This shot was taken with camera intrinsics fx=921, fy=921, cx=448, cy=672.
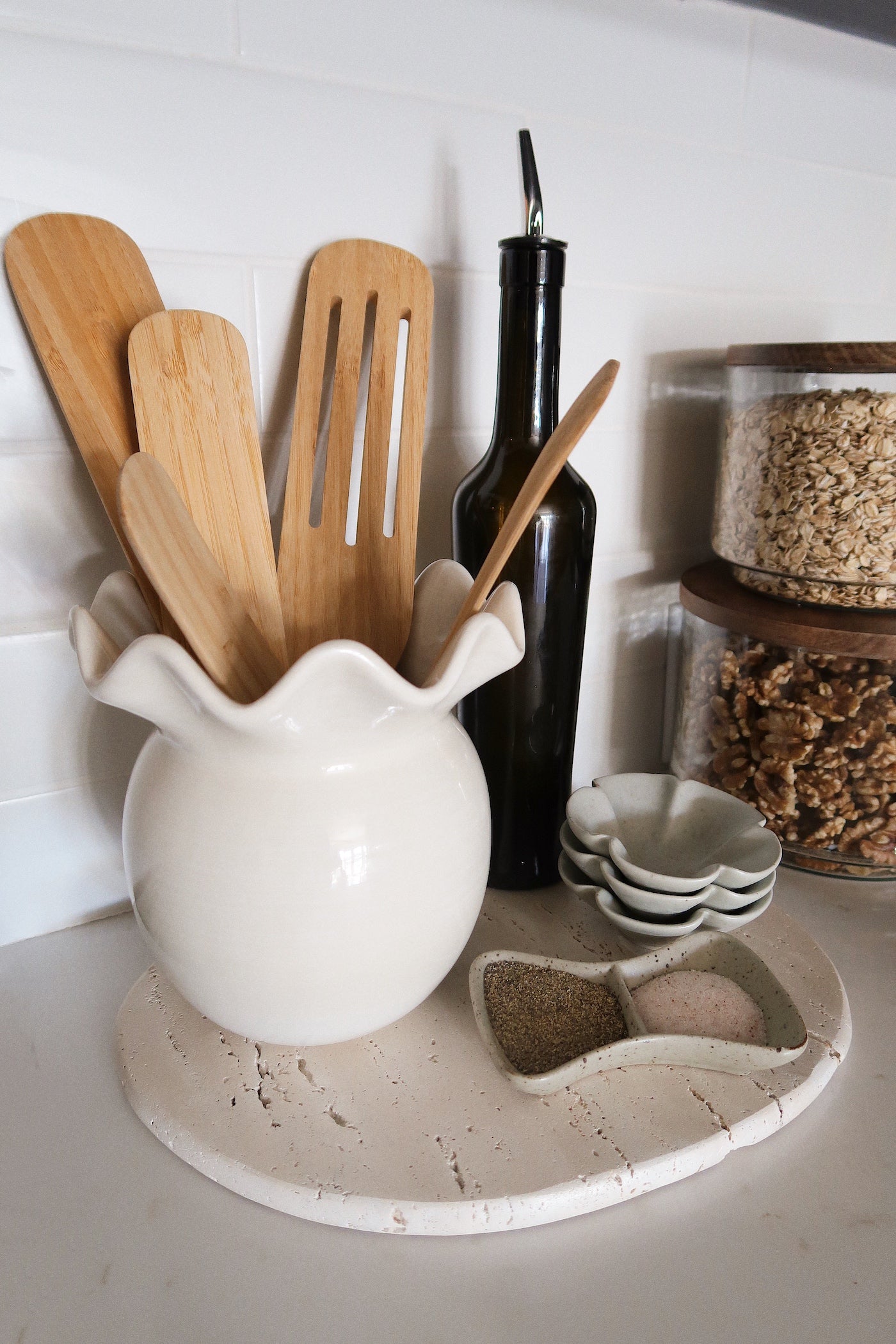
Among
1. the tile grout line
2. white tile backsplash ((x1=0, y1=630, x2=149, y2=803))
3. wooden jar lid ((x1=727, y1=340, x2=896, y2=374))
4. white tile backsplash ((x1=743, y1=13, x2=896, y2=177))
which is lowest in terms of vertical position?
white tile backsplash ((x1=0, y1=630, x2=149, y2=803))

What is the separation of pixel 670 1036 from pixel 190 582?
31 centimetres

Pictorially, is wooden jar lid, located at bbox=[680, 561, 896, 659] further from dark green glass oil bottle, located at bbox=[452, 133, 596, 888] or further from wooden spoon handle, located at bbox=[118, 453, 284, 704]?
wooden spoon handle, located at bbox=[118, 453, 284, 704]

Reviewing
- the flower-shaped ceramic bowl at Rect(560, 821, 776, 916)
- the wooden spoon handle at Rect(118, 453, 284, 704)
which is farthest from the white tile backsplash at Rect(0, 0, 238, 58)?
the flower-shaped ceramic bowl at Rect(560, 821, 776, 916)

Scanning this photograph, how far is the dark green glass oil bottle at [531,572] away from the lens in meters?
Answer: 0.53

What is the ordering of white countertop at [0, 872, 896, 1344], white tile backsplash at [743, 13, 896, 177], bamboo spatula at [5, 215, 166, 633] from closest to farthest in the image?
white countertop at [0, 872, 896, 1344] → bamboo spatula at [5, 215, 166, 633] → white tile backsplash at [743, 13, 896, 177]

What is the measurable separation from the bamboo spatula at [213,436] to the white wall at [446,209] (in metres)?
0.05

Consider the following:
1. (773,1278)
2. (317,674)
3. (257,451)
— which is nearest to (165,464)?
(257,451)

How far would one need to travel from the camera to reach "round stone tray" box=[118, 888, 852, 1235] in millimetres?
390

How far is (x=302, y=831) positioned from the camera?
1.28ft

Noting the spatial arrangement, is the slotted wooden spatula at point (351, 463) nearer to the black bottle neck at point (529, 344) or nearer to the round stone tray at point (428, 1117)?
the black bottle neck at point (529, 344)

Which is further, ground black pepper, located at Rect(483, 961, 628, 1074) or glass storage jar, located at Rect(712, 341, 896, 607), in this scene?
glass storage jar, located at Rect(712, 341, 896, 607)

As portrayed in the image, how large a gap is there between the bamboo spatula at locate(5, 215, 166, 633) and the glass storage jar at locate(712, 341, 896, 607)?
0.39m

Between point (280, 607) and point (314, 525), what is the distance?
6 cm

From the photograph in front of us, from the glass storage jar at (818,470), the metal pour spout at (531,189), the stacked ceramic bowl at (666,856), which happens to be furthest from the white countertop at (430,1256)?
the metal pour spout at (531,189)
